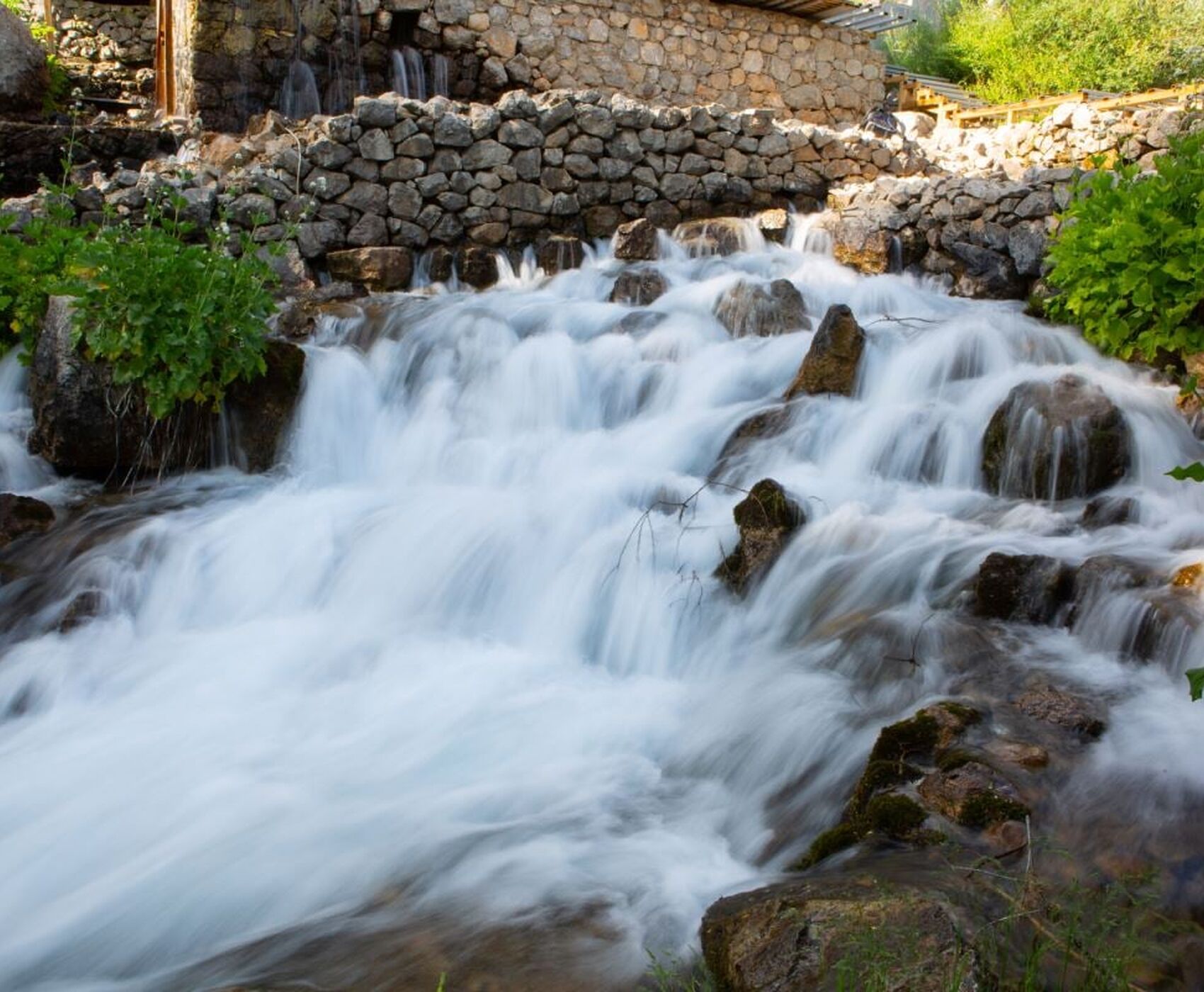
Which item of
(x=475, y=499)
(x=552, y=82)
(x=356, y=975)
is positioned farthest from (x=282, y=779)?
(x=552, y=82)

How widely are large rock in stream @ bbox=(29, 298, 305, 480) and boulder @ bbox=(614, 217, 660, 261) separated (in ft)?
14.1

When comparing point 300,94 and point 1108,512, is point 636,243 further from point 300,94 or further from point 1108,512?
point 1108,512

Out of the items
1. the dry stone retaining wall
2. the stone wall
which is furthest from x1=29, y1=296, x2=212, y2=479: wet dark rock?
the stone wall

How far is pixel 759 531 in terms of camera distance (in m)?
5.03

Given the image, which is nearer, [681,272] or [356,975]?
[356,975]

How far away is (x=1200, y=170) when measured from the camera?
6.07 m

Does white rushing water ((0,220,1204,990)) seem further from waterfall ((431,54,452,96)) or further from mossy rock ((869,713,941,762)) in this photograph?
waterfall ((431,54,452,96))

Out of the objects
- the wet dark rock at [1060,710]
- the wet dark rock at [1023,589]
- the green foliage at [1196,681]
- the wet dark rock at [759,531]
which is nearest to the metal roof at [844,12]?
the wet dark rock at [759,531]

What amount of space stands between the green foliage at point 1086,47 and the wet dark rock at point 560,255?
14.1 metres

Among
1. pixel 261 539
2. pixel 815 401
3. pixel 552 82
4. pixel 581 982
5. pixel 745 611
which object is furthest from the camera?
pixel 552 82

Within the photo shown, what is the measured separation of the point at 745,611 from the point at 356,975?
2.46 metres

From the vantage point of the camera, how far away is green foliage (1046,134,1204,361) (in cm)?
600

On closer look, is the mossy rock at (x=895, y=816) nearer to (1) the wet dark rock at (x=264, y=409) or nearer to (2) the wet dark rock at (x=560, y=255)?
(1) the wet dark rock at (x=264, y=409)

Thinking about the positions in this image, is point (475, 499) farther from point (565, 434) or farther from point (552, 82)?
point (552, 82)
